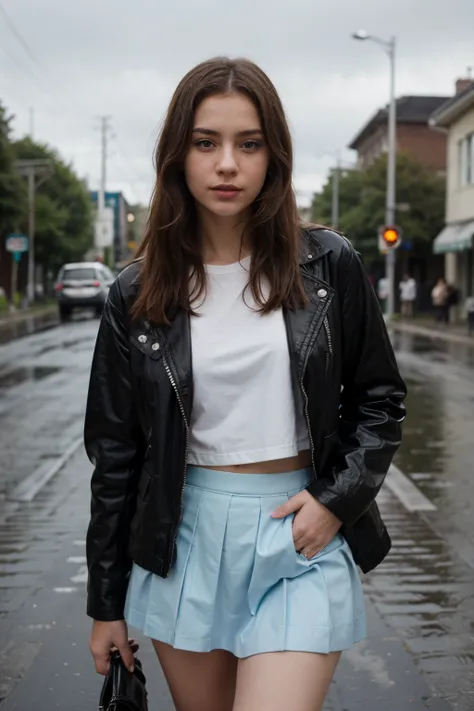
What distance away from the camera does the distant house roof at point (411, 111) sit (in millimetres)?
55281

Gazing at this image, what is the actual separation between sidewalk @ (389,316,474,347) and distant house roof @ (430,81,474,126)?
736cm

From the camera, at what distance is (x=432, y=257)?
1861 inches

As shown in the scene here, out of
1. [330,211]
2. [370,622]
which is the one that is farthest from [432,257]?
[370,622]

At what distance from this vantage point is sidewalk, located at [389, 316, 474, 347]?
2669cm

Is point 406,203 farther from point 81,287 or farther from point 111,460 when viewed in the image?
point 111,460

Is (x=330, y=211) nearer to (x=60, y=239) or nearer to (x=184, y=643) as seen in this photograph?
(x=60, y=239)

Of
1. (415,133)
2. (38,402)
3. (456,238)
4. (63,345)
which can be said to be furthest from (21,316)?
(415,133)

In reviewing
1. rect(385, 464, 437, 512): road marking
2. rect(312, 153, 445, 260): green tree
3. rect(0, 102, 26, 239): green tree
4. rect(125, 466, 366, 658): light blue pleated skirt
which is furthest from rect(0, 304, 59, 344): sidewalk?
rect(125, 466, 366, 658): light blue pleated skirt

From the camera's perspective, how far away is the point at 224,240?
244 cm

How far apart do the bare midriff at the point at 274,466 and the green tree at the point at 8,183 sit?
31.7m

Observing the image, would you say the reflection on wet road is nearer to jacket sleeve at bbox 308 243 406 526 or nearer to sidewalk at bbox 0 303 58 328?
jacket sleeve at bbox 308 243 406 526

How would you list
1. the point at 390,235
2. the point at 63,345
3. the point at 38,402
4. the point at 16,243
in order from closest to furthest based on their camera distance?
the point at 38,402
the point at 63,345
the point at 390,235
the point at 16,243

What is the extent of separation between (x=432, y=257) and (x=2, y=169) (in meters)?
21.6

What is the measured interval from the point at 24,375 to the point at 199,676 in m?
14.1
